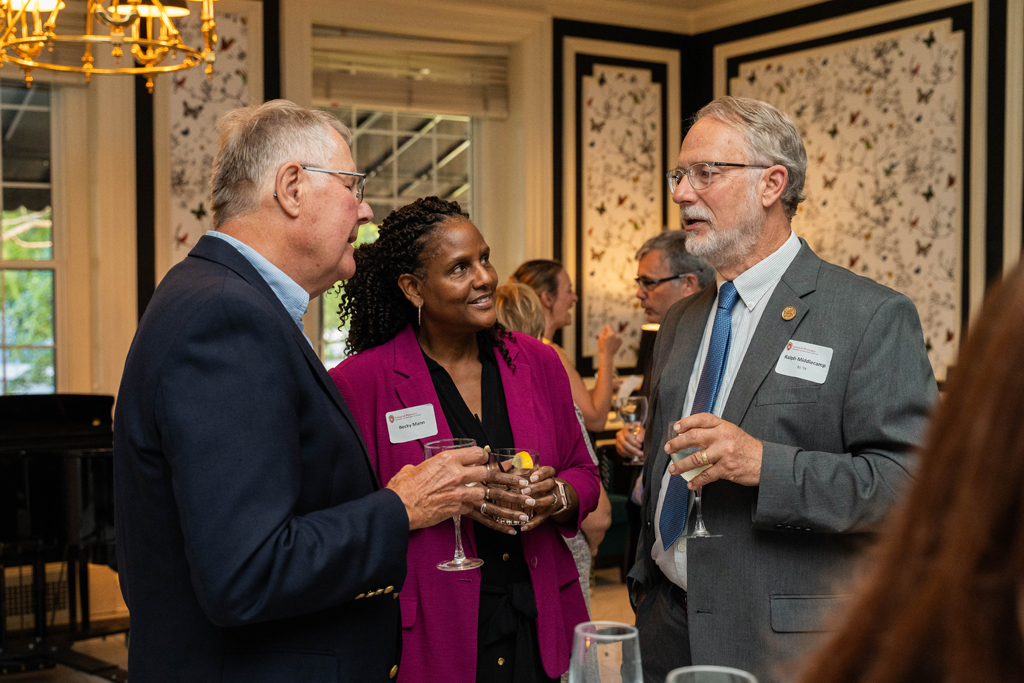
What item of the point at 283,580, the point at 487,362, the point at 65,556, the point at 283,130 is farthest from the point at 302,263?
the point at 65,556

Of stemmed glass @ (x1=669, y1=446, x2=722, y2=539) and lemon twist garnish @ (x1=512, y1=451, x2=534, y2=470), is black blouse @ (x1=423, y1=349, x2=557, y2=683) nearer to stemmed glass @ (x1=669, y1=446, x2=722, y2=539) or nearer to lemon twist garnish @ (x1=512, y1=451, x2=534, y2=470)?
lemon twist garnish @ (x1=512, y1=451, x2=534, y2=470)

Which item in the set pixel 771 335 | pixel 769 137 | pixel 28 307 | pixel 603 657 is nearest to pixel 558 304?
pixel 769 137

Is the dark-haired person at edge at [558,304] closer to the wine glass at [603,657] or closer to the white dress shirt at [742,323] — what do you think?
the white dress shirt at [742,323]

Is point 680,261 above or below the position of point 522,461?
above

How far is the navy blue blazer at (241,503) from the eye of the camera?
45.7 inches

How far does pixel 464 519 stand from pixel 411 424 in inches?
9.2

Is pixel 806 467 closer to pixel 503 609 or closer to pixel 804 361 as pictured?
pixel 804 361

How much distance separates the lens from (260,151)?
1395 mm

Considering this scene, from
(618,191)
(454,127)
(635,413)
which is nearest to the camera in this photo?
(635,413)

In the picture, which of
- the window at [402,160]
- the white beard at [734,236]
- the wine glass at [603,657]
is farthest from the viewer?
the window at [402,160]

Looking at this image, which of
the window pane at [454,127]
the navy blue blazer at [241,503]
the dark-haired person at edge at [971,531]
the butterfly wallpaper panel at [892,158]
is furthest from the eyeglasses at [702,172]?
the window pane at [454,127]

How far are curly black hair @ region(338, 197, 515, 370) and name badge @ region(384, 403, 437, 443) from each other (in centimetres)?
A: 27

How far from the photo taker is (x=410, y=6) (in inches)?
220

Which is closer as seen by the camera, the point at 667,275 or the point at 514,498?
A: the point at 514,498
